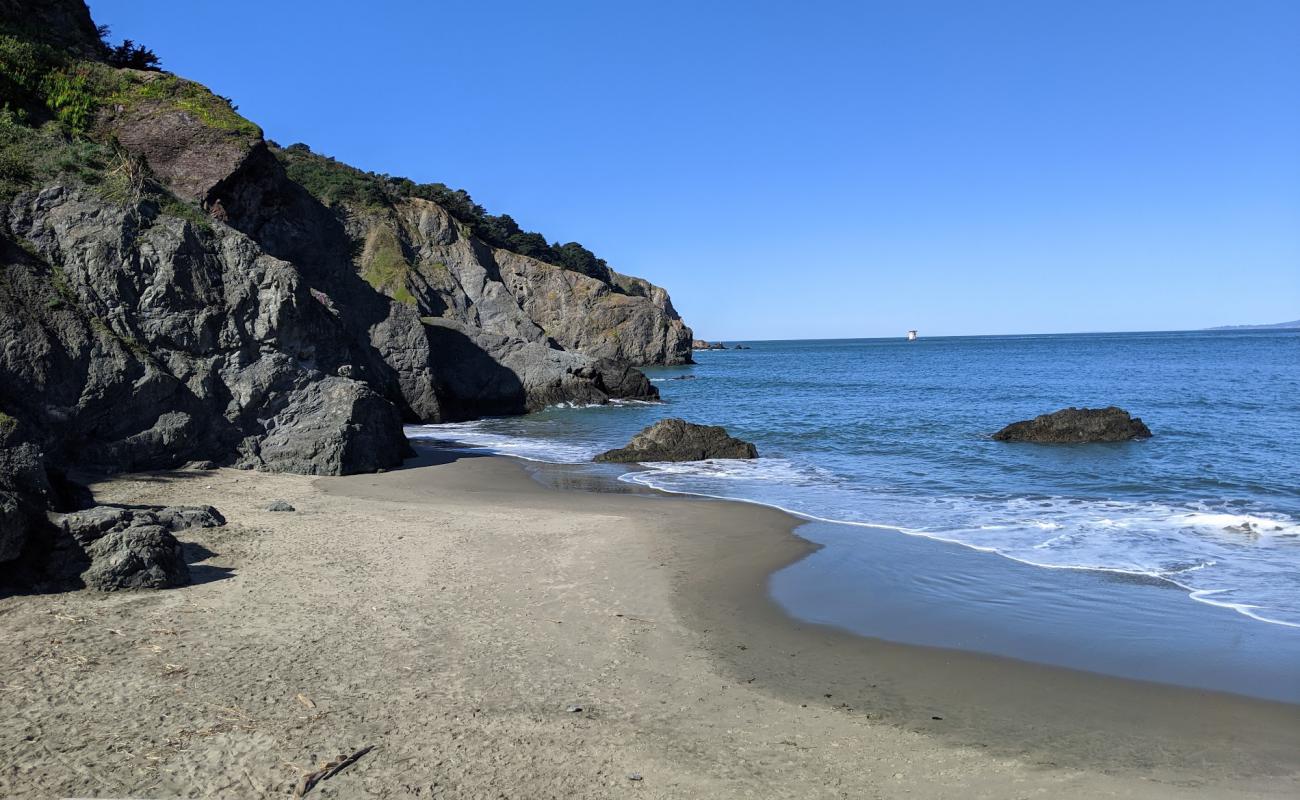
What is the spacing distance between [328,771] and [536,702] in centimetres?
146

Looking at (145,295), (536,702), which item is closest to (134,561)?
(536,702)

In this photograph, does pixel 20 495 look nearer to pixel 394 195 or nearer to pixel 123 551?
Result: pixel 123 551

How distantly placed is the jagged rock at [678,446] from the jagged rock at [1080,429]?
26.9 ft

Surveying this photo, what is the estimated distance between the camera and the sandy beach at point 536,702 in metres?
4.68

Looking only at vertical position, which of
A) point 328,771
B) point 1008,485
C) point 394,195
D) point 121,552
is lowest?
point 1008,485

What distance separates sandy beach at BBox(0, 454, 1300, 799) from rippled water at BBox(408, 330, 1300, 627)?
405 centimetres

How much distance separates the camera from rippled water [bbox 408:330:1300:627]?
35.7 feet

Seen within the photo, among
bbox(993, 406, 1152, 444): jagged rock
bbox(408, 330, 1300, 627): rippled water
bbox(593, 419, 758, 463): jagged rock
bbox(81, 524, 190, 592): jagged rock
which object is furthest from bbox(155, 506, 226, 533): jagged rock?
bbox(993, 406, 1152, 444): jagged rock

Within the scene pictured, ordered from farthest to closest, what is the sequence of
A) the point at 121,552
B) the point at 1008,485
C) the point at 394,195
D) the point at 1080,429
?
the point at 394,195 → the point at 1080,429 → the point at 1008,485 → the point at 121,552

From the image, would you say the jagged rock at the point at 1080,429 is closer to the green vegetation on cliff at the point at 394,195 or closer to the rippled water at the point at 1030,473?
the rippled water at the point at 1030,473

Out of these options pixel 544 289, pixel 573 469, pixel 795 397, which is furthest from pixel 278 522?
pixel 544 289

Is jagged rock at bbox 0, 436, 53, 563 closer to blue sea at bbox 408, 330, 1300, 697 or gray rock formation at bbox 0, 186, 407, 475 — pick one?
gray rock formation at bbox 0, 186, 407, 475

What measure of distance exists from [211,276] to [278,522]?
716 centimetres

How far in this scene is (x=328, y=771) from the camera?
15.0 feet
